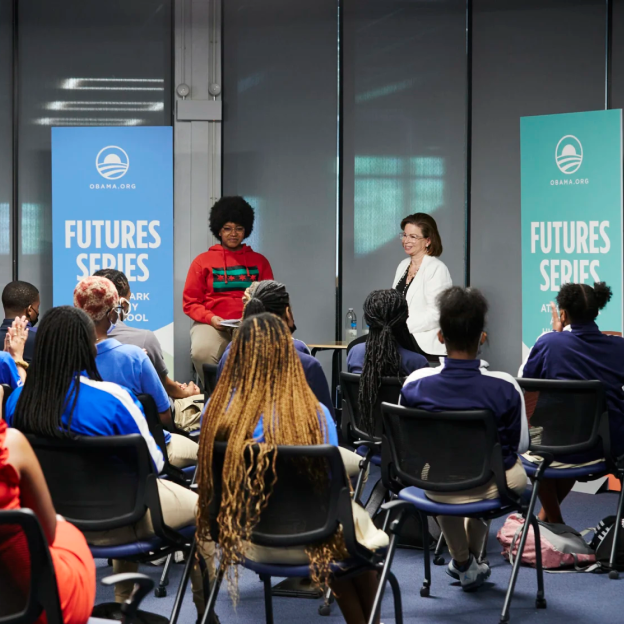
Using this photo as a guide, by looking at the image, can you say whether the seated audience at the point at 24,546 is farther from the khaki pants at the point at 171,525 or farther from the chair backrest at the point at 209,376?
the chair backrest at the point at 209,376

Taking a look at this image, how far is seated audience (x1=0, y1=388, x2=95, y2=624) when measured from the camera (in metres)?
1.71

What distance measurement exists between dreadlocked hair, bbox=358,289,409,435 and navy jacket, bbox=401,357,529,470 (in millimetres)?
727

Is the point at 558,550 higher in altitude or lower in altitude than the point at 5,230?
lower

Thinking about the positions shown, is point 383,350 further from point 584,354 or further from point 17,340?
point 17,340

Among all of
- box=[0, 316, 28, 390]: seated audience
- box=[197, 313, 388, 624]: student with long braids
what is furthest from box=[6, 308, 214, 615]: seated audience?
box=[0, 316, 28, 390]: seated audience

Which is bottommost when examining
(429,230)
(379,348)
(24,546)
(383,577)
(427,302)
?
(383,577)

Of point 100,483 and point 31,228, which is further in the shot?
point 31,228

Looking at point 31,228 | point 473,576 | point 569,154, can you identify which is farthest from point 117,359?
point 31,228

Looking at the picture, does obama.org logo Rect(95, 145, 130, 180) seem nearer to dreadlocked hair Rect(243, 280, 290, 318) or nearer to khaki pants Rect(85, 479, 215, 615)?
dreadlocked hair Rect(243, 280, 290, 318)

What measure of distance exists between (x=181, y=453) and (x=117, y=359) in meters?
0.57

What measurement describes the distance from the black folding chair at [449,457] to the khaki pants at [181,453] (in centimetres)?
94

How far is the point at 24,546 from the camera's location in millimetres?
1707

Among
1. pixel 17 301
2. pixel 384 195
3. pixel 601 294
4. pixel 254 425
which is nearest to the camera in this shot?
pixel 254 425

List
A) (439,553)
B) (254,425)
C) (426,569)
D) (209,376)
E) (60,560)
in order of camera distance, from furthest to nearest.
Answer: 1. (209,376)
2. (439,553)
3. (426,569)
4. (254,425)
5. (60,560)
